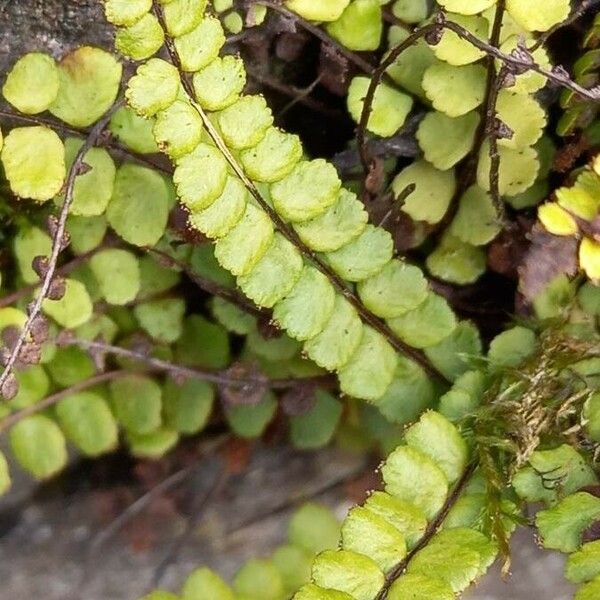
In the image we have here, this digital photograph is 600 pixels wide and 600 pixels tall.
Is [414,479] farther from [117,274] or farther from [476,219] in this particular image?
[117,274]

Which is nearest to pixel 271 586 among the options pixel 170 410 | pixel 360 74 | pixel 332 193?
pixel 170 410

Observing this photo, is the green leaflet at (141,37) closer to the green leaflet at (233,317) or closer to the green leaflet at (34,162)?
the green leaflet at (34,162)

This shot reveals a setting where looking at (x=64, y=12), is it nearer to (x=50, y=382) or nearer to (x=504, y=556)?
(x=50, y=382)

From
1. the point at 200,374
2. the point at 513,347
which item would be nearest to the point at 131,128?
the point at 200,374

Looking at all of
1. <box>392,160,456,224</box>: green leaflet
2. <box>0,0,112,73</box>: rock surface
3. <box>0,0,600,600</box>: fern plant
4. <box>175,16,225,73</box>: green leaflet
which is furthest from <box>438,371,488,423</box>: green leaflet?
<box>0,0,112,73</box>: rock surface

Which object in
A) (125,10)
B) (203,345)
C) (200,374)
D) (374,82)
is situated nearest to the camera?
(125,10)

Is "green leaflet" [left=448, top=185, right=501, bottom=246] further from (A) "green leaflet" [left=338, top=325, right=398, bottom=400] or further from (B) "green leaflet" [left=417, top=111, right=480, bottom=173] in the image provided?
(A) "green leaflet" [left=338, top=325, right=398, bottom=400]
